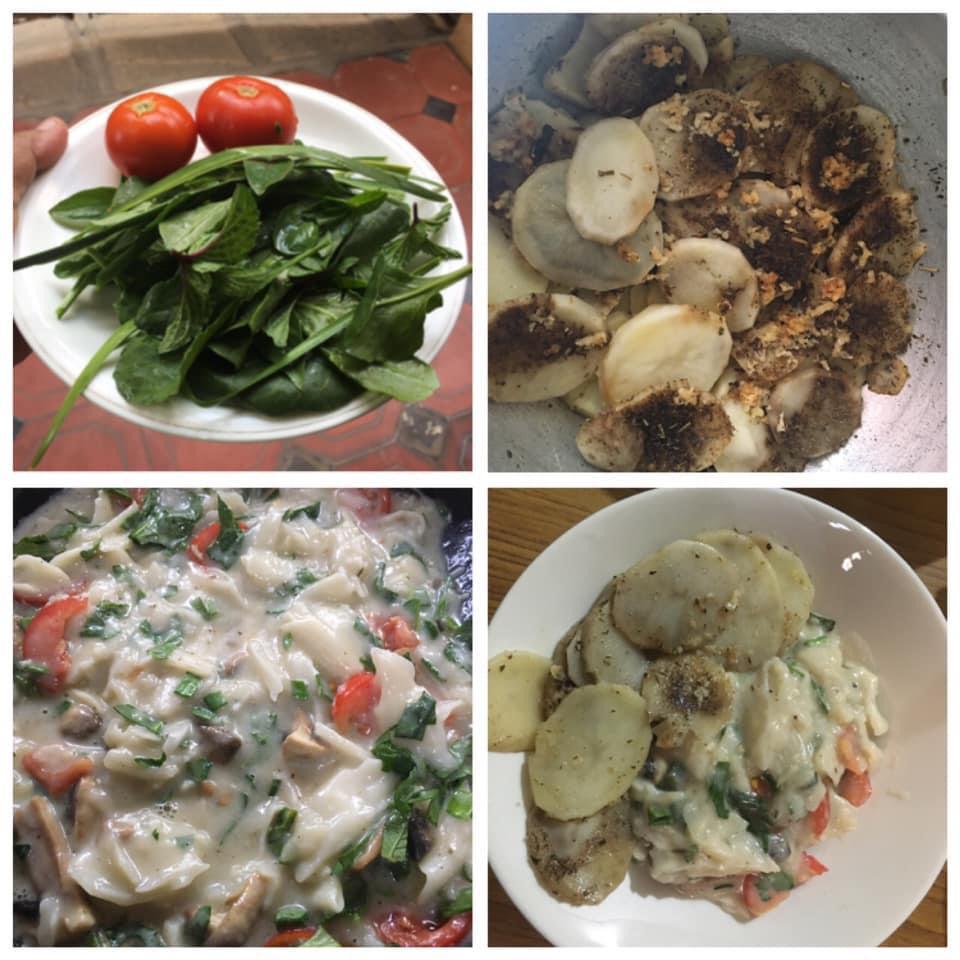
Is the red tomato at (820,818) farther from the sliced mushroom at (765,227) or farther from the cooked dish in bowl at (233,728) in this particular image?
the sliced mushroom at (765,227)

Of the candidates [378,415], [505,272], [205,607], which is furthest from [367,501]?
[505,272]

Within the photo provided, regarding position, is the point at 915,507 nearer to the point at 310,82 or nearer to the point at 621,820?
the point at 621,820

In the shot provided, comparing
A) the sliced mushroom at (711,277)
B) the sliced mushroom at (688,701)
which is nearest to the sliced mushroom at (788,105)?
the sliced mushroom at (711,277)

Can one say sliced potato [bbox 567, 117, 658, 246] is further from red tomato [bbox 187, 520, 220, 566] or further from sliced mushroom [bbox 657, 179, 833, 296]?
red tomato [bbox 187, 520, 220, 566]

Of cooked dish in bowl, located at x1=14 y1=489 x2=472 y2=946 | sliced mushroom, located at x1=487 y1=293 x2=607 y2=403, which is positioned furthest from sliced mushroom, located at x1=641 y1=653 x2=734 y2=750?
sliced mushroom, located at x1=487 y1=293 x2=607 y2=403
